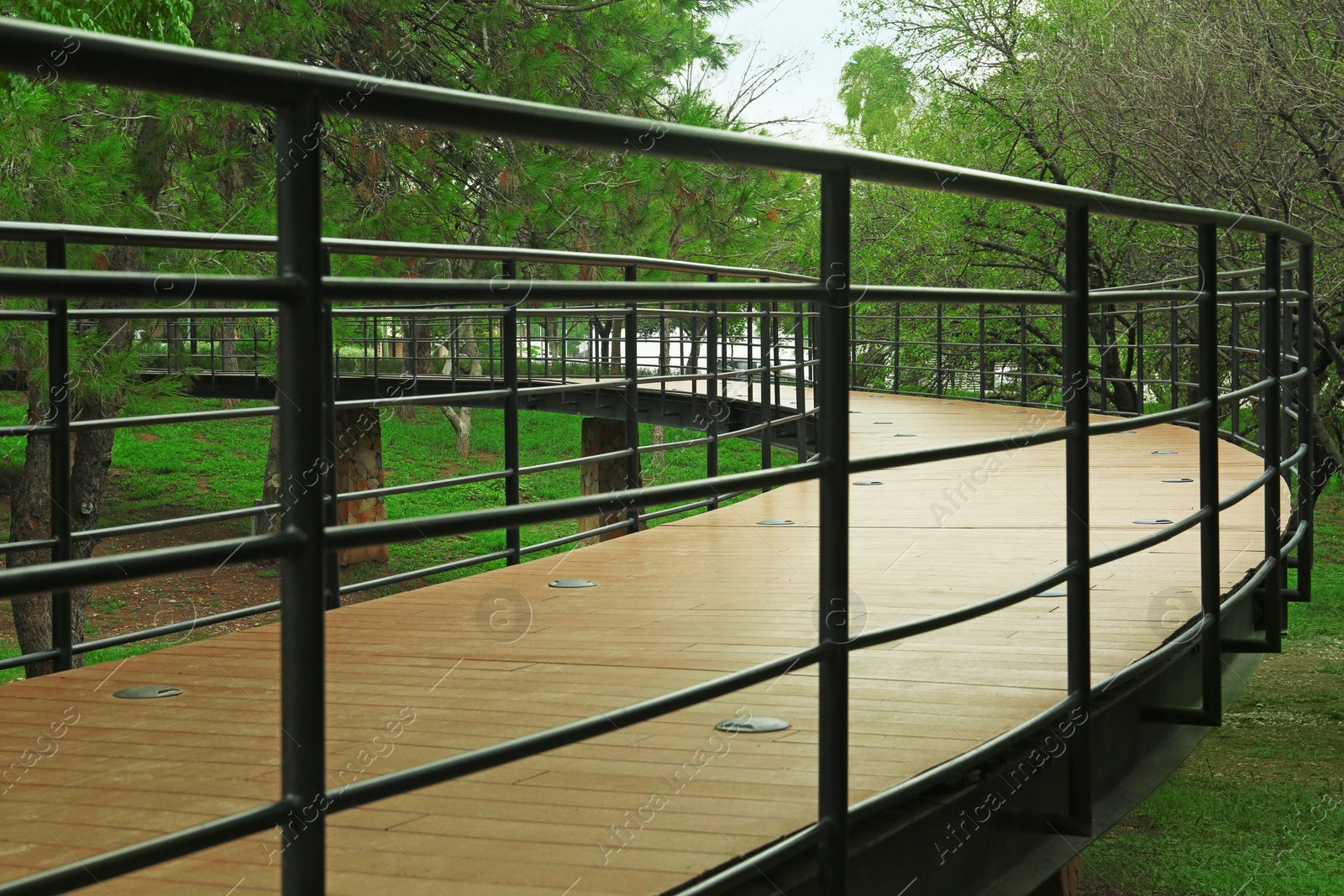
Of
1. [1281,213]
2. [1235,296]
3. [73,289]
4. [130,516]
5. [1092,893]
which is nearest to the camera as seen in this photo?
[73,289]

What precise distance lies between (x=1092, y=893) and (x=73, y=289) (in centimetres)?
859

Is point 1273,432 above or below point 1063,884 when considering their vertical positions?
above

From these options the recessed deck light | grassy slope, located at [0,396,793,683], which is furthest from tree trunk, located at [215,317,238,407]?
the recessed deck light

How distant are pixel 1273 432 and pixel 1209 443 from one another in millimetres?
867

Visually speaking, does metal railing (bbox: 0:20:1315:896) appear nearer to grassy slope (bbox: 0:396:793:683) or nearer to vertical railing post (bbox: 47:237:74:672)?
vertical railing post (bbox: 47:237:74:672)

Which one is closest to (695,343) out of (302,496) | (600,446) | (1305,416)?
(1305,416)

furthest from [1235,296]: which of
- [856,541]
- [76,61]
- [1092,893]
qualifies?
[1092,893]

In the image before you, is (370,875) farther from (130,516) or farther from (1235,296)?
(130,516)

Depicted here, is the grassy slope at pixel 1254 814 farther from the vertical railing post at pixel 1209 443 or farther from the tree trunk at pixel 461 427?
the tree trunk at pixel 461 427

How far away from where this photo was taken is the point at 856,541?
16.4 ft

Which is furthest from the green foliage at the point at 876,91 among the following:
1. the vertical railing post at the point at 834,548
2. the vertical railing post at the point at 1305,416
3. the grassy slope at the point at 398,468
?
the vertical railing post at the point at 834,548

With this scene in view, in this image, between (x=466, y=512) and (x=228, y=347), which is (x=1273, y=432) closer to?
(x=466, y=512)

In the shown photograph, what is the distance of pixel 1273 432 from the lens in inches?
151

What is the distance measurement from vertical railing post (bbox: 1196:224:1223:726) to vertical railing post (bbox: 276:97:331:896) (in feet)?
7.93
